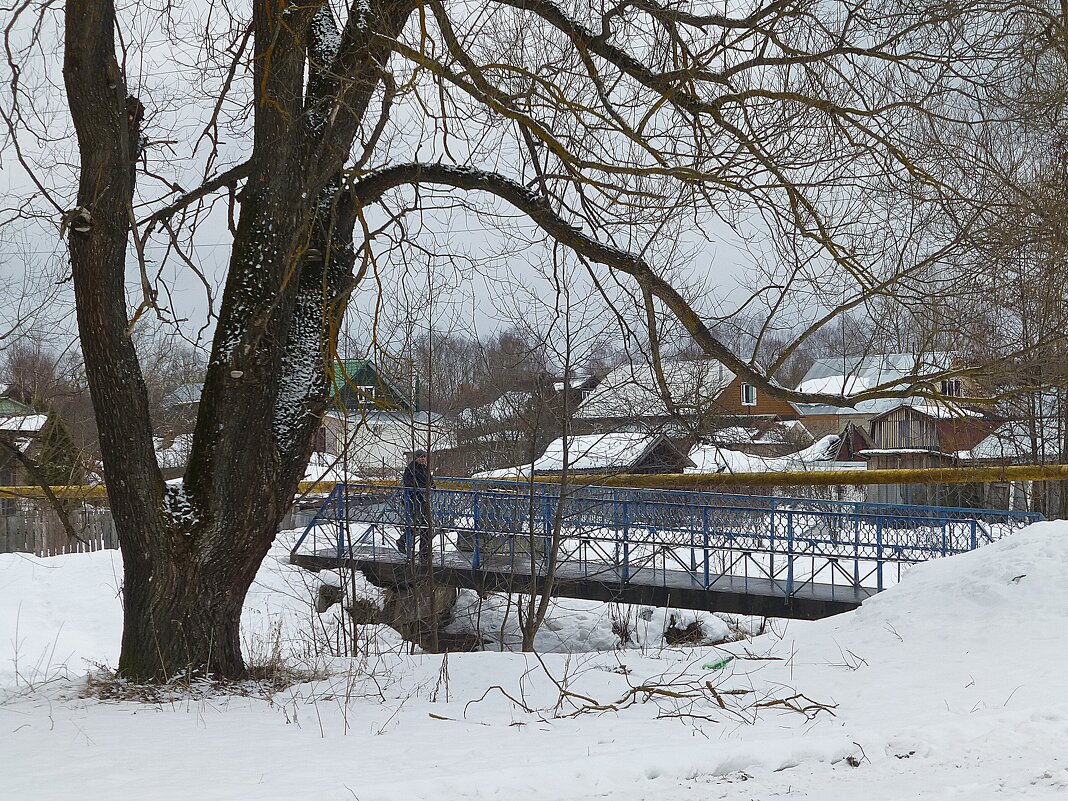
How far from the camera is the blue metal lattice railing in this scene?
1156 centimetres

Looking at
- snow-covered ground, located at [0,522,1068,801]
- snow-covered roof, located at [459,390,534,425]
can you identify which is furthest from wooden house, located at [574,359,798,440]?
snow-covered ground, located at [0,522,1068,801]

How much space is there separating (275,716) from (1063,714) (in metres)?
3.74

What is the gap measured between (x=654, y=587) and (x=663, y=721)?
767 cm

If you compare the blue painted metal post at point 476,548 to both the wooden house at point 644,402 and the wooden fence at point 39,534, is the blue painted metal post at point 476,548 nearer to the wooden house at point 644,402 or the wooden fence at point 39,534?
the wooden house at point 644,402

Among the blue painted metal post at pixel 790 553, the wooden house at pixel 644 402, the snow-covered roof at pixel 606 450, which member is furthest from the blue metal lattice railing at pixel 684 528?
the wooden house at pixel 644 402

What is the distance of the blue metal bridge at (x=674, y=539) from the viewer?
37.6 ft

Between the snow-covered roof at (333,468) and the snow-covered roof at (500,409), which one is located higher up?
the snow-covered roof at (500,409)

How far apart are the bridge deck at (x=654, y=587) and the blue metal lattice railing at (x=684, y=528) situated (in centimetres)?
8

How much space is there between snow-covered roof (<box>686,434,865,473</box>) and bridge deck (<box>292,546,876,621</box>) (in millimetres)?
1582

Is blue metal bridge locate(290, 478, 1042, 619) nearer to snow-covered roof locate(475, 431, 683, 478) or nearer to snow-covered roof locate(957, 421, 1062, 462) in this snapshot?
snow-covered roof locate(475, 431, 683, 478)

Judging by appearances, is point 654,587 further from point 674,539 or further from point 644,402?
point 644,402

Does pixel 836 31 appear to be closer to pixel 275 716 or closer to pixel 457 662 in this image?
pixel 457 662

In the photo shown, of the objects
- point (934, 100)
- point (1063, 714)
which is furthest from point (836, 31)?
point (1063, 714)

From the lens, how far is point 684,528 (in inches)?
483
